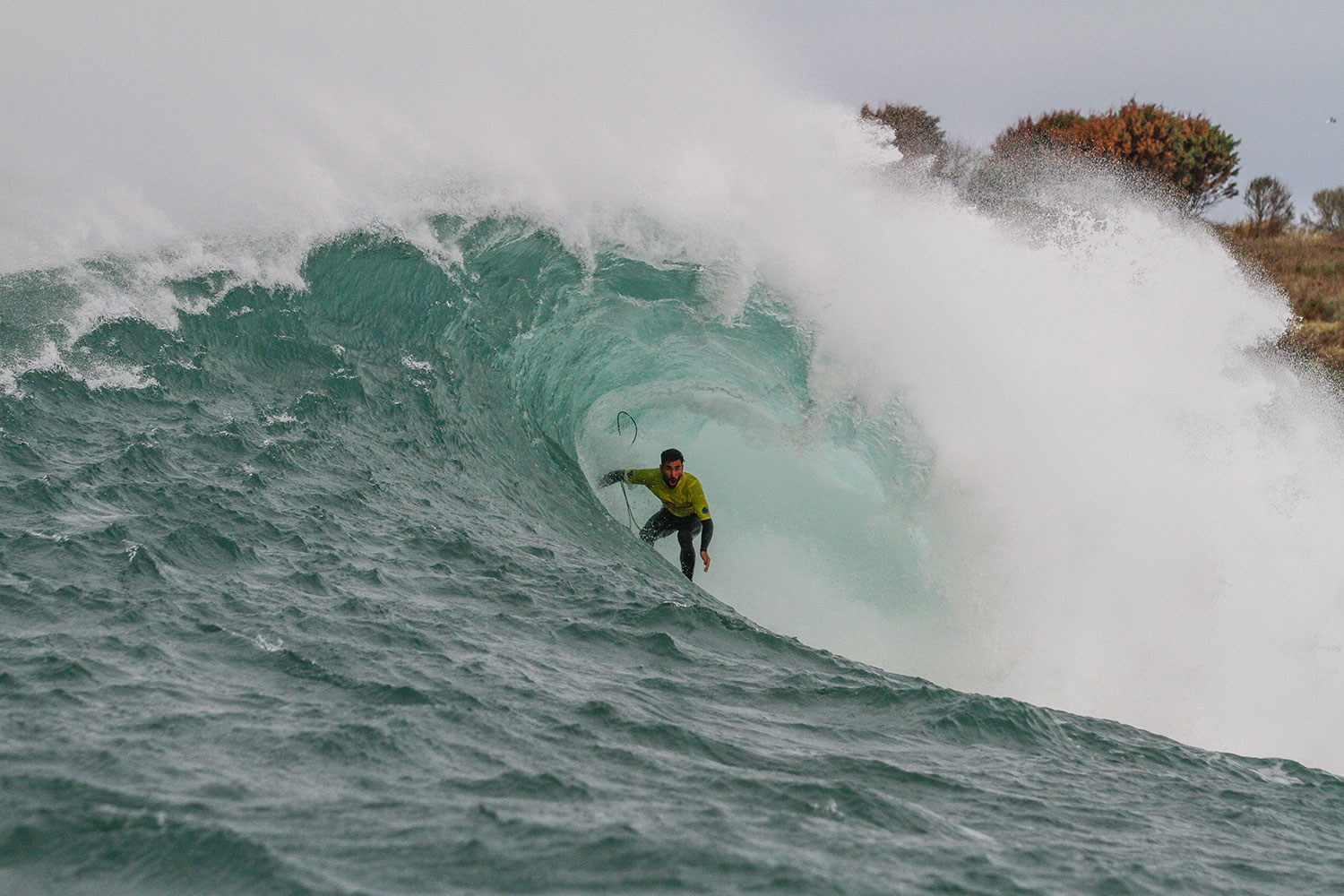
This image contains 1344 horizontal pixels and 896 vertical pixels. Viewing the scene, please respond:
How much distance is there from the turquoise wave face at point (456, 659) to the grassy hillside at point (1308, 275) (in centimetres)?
1946

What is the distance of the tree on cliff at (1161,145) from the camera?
37.8 meters

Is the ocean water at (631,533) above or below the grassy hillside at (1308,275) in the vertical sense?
below

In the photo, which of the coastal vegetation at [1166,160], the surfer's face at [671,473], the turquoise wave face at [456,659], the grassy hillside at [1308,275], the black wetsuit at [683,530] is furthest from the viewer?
the coastal vegetation at [1166,160]

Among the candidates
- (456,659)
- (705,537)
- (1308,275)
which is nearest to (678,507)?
(705,537)

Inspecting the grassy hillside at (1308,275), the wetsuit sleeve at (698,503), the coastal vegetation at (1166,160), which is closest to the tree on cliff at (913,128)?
the coastal vegetation at (1166,160)

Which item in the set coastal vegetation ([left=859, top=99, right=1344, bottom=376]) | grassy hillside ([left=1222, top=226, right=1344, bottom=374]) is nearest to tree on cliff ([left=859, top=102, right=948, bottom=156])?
coastal vegetation ([left=859, top=99, right=1344, bottom=376])

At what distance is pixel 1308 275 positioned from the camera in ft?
106

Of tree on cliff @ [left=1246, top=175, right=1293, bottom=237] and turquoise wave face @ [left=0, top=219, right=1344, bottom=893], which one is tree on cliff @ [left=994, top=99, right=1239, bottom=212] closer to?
tree on cliff @ [left=1246, top=175, right=1293, bottom=237]

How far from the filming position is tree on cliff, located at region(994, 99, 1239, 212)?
37.8 meters

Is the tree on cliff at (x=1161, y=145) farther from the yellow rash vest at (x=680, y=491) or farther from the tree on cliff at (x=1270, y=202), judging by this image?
the yellow rash vest at (x=680, y=491)

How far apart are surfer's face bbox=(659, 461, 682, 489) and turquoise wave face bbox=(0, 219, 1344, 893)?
0.63 m

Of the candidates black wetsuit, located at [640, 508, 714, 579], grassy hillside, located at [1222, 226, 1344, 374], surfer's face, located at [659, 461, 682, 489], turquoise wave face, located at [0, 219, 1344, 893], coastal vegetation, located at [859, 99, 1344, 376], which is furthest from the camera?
coastal vegetation, located at [859, 99, 1344, 376]

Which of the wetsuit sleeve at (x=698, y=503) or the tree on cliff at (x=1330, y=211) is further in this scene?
the tree on cliff at (x=1330, y=211)

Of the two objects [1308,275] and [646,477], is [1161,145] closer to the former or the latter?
[1308,275]
